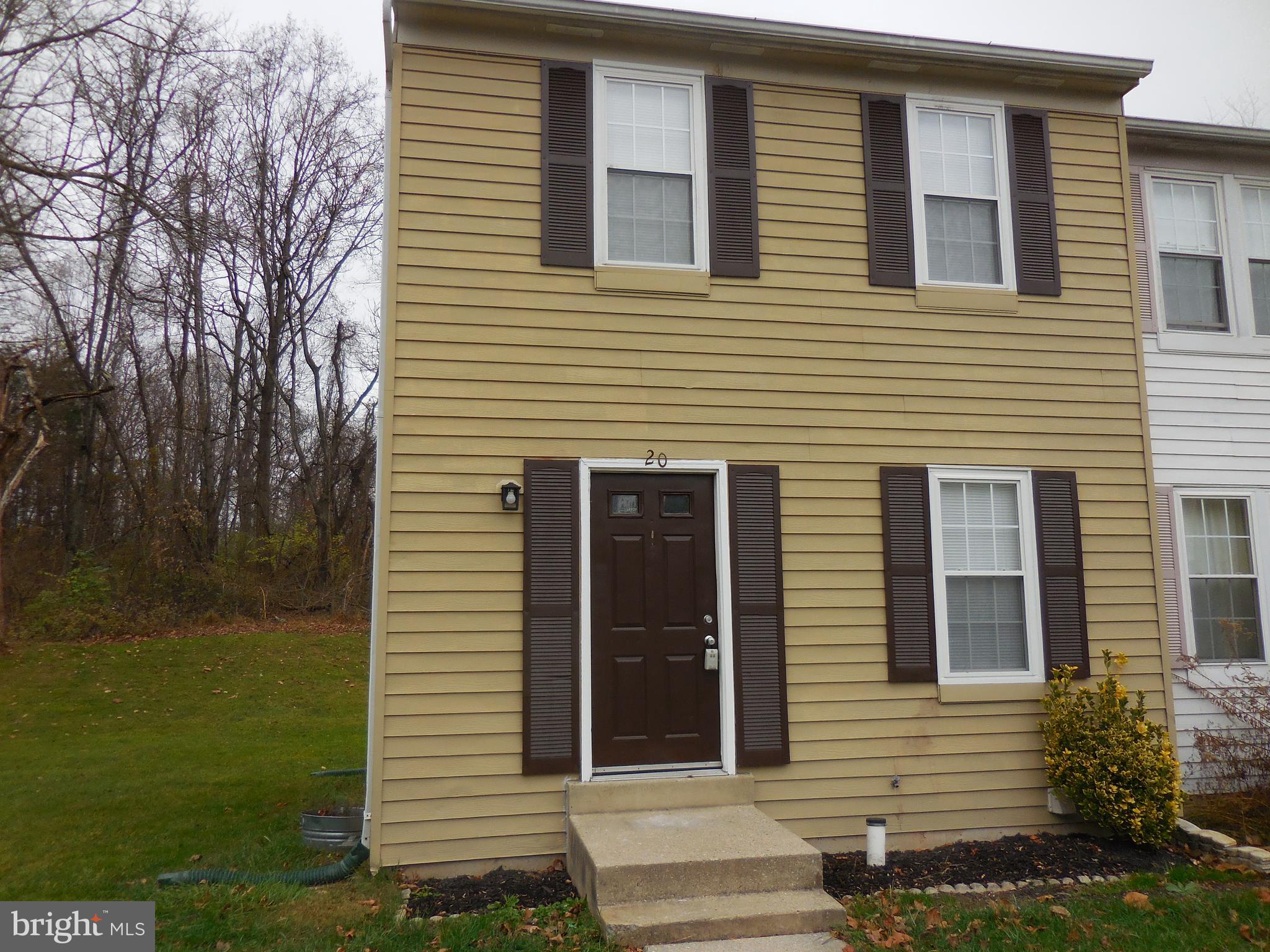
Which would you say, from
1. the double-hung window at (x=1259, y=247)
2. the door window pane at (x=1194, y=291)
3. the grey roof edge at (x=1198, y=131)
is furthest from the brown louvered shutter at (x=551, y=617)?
the double-hung window at (x=1259, y=247)

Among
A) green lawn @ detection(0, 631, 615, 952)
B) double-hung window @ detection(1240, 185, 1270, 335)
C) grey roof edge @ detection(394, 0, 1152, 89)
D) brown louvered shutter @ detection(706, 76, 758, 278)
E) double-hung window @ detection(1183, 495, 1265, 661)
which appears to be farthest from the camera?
double-hung window @ detection(1240, 185, 1270, 335)

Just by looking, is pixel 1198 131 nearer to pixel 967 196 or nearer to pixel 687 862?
pixel 967 196

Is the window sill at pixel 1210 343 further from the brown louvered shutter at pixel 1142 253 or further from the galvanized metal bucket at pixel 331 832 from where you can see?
the galvanized metal bucket at pixel 331 832

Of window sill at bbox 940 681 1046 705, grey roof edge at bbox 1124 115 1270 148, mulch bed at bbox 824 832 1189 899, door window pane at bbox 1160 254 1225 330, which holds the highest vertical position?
grey roof edge at bbox 1124 115 1270 148

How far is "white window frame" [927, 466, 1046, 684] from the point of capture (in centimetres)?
584

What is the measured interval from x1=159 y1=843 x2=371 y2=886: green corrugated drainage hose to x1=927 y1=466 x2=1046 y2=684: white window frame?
393cm

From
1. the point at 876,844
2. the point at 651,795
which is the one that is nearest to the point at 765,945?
the point at 651,795

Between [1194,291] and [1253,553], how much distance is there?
2276 mm

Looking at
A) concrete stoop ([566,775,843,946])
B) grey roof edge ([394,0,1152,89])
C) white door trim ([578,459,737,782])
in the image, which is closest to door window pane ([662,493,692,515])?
white door trim ([578,459,737,782])

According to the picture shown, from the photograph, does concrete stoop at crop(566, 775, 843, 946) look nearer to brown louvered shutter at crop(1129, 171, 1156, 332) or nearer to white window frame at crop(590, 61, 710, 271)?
white window frame at crop(590, 61, 710, 271)

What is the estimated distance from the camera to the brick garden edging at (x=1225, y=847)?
4953 mm

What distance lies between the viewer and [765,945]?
155 inches

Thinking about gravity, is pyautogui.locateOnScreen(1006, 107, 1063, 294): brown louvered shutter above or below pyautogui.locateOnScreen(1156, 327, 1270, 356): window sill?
above

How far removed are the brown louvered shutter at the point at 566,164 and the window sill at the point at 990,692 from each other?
379cm
